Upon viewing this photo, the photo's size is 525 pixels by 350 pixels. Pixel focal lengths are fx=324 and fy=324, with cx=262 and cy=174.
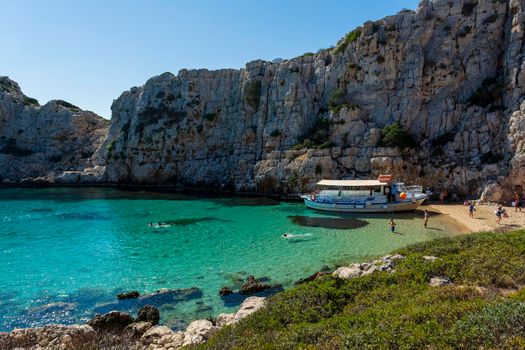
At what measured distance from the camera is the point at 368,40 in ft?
175

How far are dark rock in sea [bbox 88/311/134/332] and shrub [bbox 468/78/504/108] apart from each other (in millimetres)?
47564

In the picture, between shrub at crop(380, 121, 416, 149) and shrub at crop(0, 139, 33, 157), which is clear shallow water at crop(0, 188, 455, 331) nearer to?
shrub at crop(380, 121, 416, 149)

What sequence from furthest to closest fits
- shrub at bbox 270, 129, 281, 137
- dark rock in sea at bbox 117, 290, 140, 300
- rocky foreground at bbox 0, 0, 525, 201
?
shrub at bbox 270, 129, 281, 137 < rocky foreground at bbox 0, 0, 525, 201 < dark rock in sea at bbox 117, 290, 140, 300

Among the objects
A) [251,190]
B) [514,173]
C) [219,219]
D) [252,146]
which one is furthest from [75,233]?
[514,173]

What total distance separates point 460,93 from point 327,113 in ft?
63.8

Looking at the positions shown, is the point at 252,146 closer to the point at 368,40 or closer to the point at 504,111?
the point at 368,40

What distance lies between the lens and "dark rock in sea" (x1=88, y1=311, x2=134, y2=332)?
13.6 m

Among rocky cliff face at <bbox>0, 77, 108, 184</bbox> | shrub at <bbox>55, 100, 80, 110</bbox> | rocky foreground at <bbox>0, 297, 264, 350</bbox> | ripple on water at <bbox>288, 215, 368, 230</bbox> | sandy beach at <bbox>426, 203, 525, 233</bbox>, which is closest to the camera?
rocky foreground at <bbox>0, 297, 264, 350</bbox>

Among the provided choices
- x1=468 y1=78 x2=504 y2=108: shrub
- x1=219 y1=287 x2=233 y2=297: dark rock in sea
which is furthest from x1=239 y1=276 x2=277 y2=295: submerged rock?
x1=468 y1=78 x2=504 y2=108: shrub

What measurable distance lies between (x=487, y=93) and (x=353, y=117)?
17734 mm

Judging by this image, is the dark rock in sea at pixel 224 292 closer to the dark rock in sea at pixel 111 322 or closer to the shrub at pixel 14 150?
the dark rock in sea at pixel 111 322

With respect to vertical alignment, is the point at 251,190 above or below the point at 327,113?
below

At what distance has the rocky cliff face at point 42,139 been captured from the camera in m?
82.7

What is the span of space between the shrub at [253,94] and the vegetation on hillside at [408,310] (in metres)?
53.2
